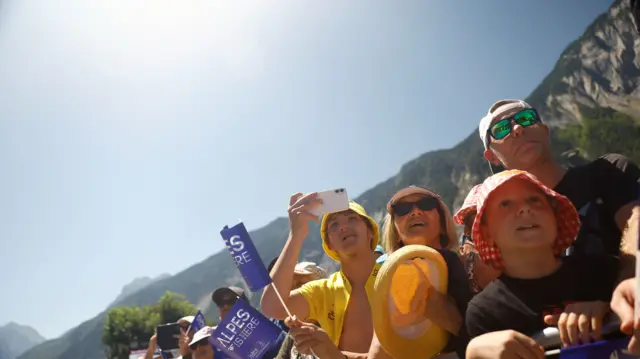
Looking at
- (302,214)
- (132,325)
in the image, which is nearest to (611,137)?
(302,214)

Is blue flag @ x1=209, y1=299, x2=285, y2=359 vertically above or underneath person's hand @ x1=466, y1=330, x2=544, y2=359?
underneath

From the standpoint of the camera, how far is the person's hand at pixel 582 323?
108 centimetres

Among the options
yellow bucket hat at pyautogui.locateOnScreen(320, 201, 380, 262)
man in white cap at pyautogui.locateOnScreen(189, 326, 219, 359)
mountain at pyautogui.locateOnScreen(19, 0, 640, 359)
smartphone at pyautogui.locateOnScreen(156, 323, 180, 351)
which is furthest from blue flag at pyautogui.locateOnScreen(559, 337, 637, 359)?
mountain at pyautogui.locateOnScreen(19, 0, 640, 359)

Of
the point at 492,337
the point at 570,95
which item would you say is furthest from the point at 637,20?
the point at 570,95

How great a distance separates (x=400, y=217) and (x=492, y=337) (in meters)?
1.46

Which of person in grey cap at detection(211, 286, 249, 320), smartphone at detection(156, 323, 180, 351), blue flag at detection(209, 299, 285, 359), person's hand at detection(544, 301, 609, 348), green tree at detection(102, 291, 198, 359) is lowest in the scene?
green tree at detection(102, 291, 198, 359)

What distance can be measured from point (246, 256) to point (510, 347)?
216 cm

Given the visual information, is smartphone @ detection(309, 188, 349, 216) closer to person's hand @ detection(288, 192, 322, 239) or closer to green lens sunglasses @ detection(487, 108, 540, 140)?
person's hand @ detection(288, 192, 322, 239)

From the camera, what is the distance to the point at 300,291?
302 centimetres

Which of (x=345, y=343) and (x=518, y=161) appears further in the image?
(x=345, y=343)

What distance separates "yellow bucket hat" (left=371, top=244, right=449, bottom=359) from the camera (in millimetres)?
1545

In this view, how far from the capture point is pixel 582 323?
3.55ft

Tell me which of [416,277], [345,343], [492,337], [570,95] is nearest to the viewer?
[492,337]

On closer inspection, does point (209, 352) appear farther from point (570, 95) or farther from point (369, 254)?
point (570, 95)
